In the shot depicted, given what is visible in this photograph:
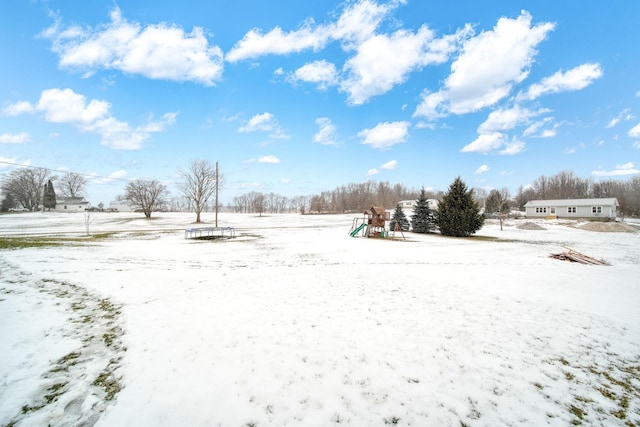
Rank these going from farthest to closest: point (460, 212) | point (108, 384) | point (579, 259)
Answer: point (460, 212)
point (579, 259)
point (108, 384)

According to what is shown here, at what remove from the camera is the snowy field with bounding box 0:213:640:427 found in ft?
12.2

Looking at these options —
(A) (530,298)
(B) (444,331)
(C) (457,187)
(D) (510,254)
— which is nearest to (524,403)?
(B) (444,331)

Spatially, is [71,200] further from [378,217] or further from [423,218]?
[423,218]

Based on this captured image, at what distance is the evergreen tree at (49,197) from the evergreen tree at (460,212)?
336ft

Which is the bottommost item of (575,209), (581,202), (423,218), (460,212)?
(423,218)

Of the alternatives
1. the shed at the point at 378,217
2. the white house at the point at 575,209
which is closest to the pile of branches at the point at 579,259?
the shed at the point at 378,217

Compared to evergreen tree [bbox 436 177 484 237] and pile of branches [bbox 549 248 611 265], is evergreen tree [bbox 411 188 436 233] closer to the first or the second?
evergreen tree [bbox 436 177 484 237]

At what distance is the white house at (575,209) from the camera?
5459 centimetres

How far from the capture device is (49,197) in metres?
78.0

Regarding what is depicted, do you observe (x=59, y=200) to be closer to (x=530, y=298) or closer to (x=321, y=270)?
(x=321, y=270)

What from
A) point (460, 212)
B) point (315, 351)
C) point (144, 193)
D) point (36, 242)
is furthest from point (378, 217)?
point (144, 193)

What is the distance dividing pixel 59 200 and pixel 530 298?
113 m

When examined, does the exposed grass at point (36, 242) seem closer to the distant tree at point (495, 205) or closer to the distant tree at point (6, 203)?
the distant tree at point (6, 203)

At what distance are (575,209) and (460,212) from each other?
50840 mm
